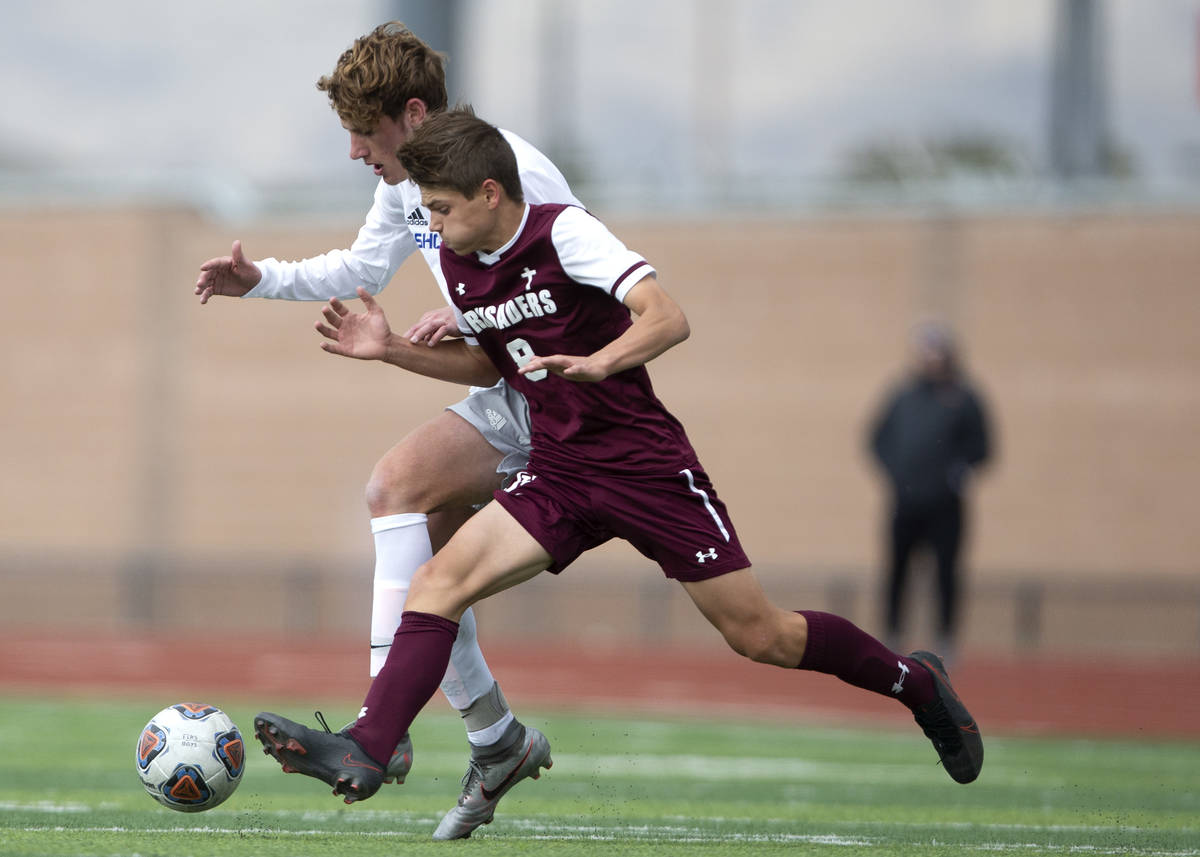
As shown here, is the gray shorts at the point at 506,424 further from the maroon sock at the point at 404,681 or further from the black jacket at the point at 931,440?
the black jacket at the point at 931,440

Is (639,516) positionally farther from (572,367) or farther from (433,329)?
(433,329)

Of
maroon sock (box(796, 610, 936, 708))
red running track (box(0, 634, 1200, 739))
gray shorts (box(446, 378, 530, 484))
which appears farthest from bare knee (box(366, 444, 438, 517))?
red running track (box(0, 634, 1200, 739))

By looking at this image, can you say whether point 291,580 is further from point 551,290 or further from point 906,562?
point 551,290

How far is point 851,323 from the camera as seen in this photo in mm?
21859

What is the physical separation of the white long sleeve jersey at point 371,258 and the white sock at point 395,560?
776mm

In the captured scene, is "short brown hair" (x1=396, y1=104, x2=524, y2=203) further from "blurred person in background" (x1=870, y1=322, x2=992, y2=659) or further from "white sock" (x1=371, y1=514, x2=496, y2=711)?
"blurred person in background" (x1=870, y1=322, x2=992, y2=659)

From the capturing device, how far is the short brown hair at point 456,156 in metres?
4.82

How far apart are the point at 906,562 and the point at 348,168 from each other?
1381 cm

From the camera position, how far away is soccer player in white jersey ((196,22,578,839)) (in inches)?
205

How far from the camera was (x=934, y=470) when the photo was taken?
12.1m

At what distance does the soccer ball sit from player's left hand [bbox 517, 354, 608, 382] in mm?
1536

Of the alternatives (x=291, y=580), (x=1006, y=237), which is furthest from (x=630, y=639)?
(x=1006, y=237)

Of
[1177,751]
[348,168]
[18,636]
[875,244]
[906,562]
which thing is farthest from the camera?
[348,168]

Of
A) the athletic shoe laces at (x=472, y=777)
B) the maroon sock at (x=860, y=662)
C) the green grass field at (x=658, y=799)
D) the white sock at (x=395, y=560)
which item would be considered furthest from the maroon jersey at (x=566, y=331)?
the green grass field at (x=658, y=799)
